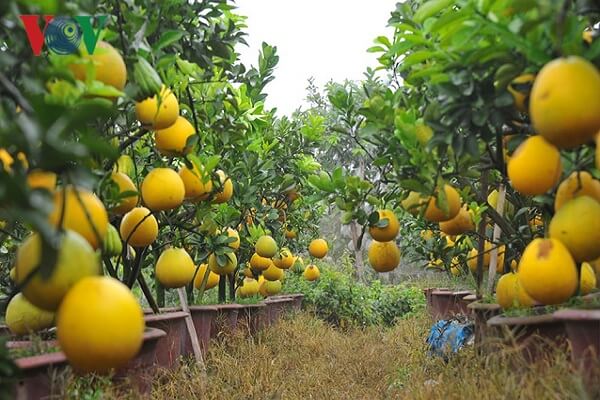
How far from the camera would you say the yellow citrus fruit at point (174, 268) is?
3096 mm

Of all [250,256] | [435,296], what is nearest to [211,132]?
[250,256]

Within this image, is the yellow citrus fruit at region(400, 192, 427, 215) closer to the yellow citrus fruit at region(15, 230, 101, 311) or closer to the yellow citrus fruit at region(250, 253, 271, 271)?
the yellow citrus fruit at region(15, 230, 101, 311)

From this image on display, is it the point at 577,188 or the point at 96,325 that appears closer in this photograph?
the point at 96,325

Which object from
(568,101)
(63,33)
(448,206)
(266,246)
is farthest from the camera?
(266,246)

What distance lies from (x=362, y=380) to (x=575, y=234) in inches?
116

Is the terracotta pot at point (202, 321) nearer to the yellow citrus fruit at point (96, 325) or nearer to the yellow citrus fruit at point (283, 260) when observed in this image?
the yellow citrus fruit at point (283, 260)

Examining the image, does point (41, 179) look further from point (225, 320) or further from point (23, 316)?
point (225, 320)

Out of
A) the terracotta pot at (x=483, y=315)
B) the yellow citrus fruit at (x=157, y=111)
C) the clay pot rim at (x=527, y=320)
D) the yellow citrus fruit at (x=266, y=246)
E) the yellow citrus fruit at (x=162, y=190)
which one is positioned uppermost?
the yellow citrus fruit at (x=157, y=111)

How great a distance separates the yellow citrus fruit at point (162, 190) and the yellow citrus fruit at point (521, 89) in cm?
119

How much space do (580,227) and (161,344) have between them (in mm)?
2402

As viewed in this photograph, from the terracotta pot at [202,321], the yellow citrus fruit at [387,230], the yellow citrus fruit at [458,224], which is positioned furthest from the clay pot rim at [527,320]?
the terracotta pot at [202,321]

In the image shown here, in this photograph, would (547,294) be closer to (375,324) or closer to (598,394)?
(598,394)

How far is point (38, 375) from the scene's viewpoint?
1863 mm

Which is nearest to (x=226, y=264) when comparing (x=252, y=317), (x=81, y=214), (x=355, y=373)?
(x=355, y=373)
